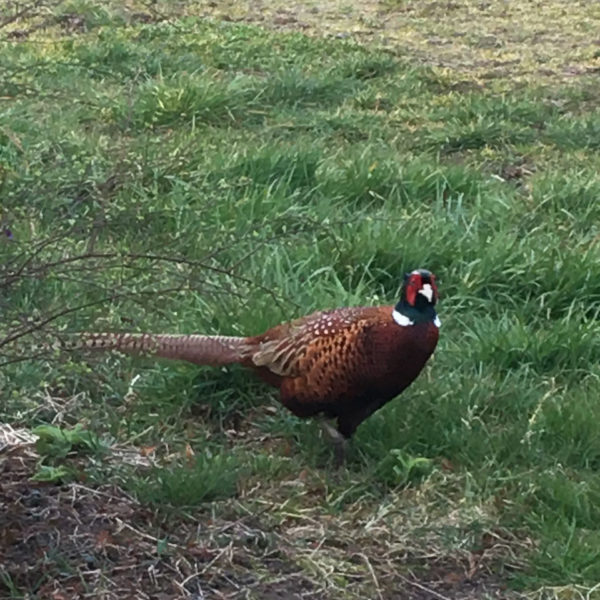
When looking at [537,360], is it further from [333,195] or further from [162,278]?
[333,195]

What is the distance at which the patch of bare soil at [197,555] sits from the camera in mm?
2961

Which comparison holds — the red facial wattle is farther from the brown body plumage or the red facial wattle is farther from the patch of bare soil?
the patch of bare soil

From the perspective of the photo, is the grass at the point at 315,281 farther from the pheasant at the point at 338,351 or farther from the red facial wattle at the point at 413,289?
the red facial wattle at the point at 413,289

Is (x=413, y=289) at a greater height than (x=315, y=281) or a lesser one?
greater

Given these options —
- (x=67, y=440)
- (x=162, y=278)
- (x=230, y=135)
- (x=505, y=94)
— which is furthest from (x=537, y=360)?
(x=505, y=94)

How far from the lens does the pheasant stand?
333 cm

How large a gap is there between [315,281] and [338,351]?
3.47 feet

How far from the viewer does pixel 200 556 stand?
3.08 meters

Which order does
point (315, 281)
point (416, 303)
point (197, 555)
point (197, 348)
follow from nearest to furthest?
1. point (197, 555)
2. point (416, 303)
3. point (197, 348)
4. point (315, 281)

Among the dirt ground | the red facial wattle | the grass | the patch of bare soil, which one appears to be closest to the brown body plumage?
the red facial wattle

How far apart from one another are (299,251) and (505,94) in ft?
10.2

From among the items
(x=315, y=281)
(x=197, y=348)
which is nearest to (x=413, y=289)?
(x=197, y=348)

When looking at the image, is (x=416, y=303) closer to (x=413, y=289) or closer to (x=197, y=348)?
(x=413, y=289)

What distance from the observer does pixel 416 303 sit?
3.35 m
